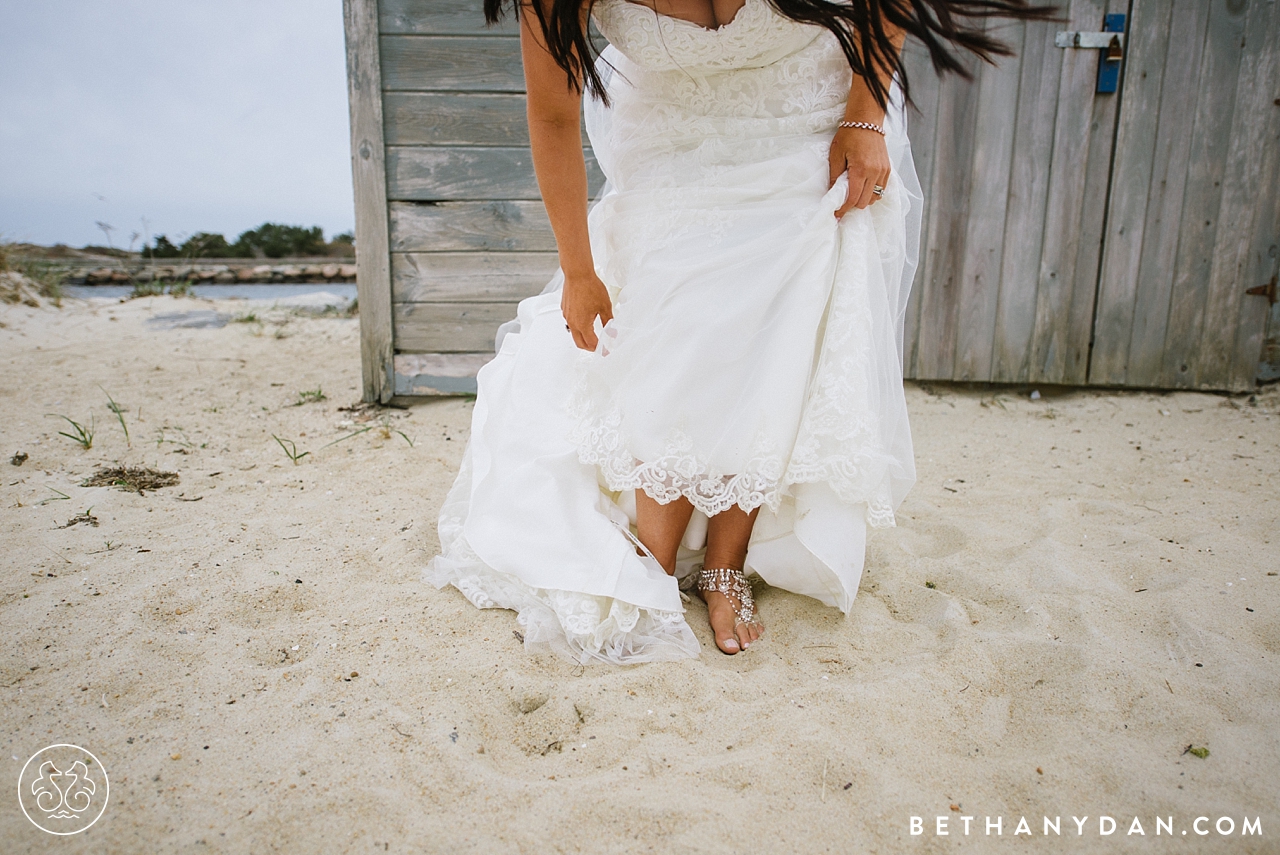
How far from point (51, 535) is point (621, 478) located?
1.48m

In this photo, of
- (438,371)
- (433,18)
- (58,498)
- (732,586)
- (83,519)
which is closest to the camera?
(732,586)

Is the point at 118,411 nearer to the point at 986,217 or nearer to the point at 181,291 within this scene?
the point at 986,217

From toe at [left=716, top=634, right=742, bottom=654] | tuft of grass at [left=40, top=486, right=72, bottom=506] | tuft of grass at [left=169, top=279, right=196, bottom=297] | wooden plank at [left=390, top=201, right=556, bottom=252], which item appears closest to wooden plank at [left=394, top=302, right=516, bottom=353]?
wooden plank at [left=390, top=201, right=556, bottom=252]

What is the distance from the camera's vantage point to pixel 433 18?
301 centimetres

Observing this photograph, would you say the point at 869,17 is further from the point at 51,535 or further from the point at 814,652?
the point at 51,535

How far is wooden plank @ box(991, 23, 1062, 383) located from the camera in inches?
121

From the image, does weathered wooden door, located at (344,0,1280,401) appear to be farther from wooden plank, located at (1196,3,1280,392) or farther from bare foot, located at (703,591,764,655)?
bare foot, located at (703,591,764,655)

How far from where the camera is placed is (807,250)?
4.78 feet

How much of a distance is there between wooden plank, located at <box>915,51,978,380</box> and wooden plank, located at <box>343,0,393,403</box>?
240 centimetres

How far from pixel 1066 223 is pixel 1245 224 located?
0.73 m

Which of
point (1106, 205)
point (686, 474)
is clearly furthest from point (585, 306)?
point (1106, 205)

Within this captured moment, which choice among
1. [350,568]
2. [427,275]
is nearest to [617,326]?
[350,568]

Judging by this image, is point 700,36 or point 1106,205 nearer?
point 700,36

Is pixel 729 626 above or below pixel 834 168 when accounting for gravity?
below
